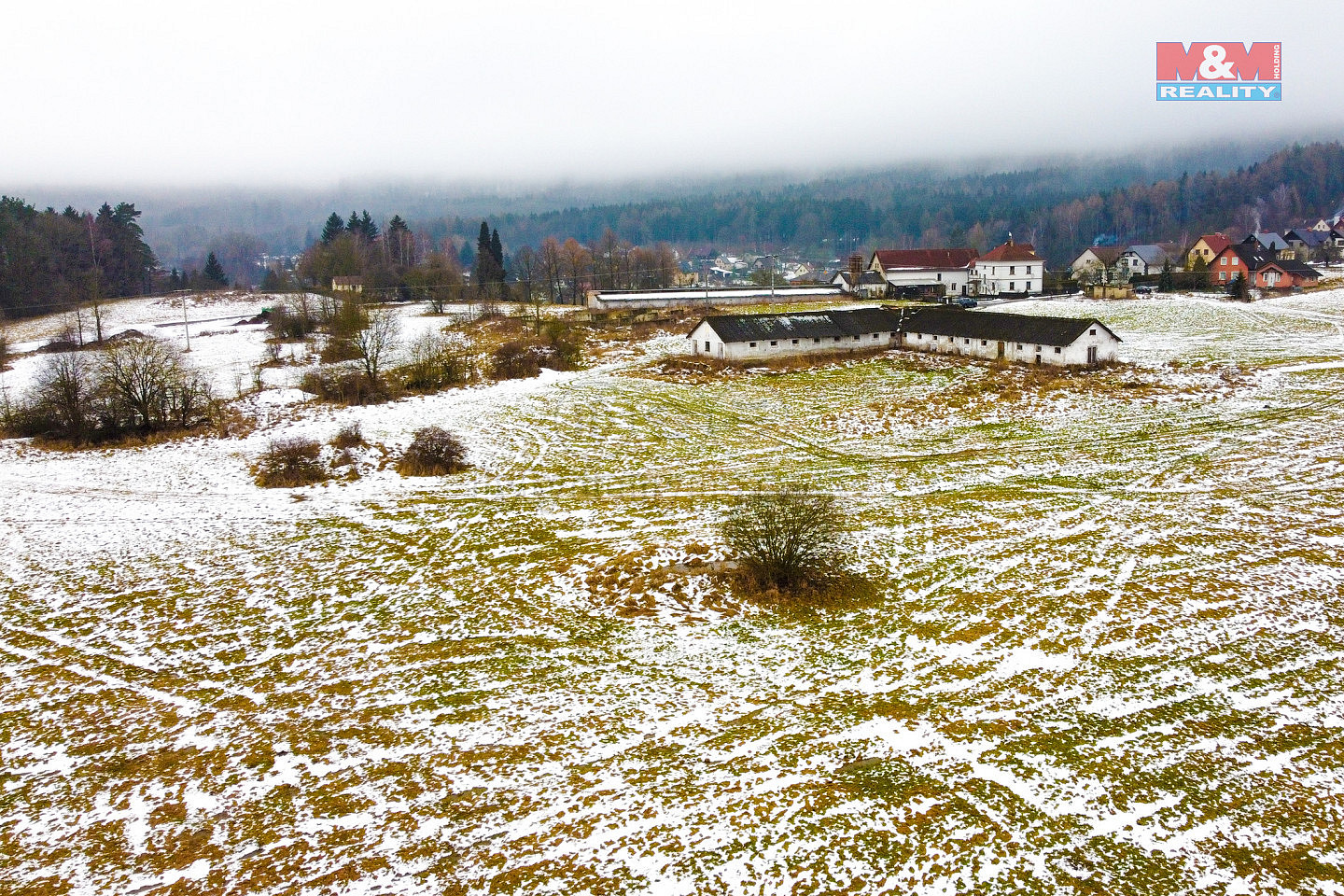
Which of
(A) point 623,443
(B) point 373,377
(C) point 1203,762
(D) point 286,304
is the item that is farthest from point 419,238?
(C) point 1203,762

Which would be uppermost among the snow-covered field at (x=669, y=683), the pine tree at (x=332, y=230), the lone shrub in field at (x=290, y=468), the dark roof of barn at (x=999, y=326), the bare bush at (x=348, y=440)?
the pine tree at (x=332, y=230)

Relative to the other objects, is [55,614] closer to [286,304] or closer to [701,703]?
[701,703]

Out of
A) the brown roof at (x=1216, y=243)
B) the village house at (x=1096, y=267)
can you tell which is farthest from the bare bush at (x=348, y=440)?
the brown roof at (x=1216, y=243)

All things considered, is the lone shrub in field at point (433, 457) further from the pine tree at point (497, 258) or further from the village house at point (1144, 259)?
the village house at point (1144, 259)

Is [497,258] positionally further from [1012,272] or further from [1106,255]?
[1106,255]

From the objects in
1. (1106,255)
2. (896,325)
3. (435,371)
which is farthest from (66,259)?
(1106,255)

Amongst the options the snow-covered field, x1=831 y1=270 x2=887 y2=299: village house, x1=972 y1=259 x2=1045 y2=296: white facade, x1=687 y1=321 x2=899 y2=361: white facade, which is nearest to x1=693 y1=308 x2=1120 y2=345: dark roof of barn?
x1=687 y1=321 x2=899 y2=361: white facade
